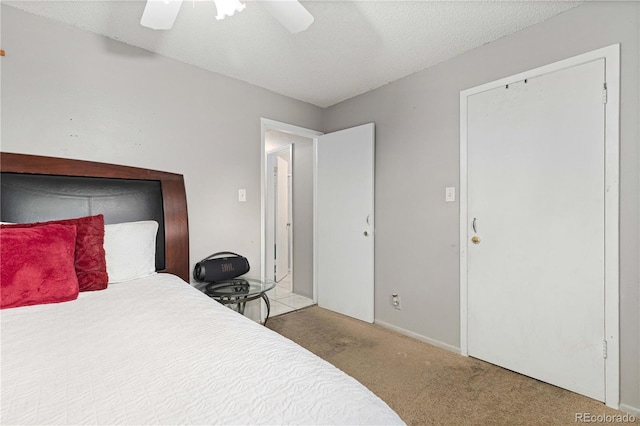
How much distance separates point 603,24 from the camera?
1.73 metres

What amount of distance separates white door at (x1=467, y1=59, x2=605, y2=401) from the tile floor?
1.87 metres

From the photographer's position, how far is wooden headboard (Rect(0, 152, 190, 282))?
6.35ft

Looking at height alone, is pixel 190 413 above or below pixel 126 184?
below

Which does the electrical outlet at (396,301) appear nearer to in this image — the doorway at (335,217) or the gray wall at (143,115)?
the doorway at (335,217)

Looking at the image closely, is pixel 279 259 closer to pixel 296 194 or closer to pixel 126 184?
pixel 296 194

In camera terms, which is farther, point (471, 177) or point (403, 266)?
point (403, 266)

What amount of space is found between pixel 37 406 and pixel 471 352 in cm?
254

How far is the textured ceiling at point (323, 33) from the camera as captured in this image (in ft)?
5.90

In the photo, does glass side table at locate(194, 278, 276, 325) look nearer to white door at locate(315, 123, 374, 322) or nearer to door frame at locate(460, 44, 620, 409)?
white door at locate(315, 123, 374, 322)

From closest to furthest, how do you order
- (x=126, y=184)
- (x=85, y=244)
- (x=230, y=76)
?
(x=85, y=244)
(x=126, y=184)
(x=230, y=76)

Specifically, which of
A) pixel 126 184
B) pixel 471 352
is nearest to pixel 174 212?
pixel 126 184

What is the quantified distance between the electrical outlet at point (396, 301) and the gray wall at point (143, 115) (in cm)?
135

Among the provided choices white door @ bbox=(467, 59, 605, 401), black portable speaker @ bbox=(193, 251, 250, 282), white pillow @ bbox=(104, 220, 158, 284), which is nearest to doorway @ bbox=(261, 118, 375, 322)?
black portable speaker @ bbox=(193, 251, 250, 282)

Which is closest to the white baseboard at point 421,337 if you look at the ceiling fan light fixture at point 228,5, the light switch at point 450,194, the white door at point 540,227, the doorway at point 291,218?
the white door at point 540,227
